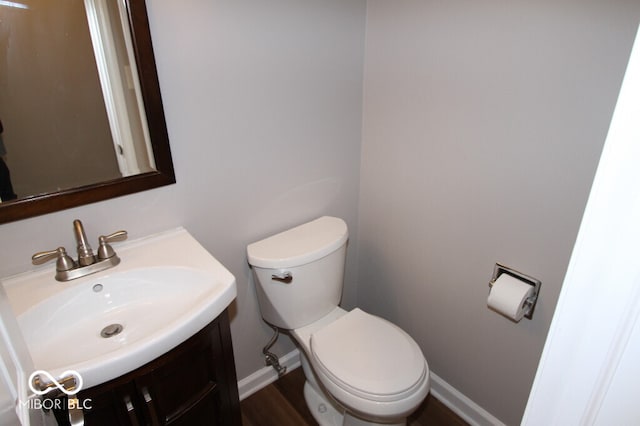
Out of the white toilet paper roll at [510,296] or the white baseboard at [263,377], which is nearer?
the white toilet paper roll at [510,296]

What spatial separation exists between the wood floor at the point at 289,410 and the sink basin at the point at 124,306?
0.87m

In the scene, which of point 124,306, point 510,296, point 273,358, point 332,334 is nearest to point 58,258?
point 124,306

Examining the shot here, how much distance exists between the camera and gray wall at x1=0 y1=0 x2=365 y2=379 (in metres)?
1.15

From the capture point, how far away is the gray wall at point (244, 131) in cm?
115

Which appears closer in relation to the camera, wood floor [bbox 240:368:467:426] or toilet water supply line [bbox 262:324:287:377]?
wood floor [bbox 240:368:467:426]

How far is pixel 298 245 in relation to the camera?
1.46 metres

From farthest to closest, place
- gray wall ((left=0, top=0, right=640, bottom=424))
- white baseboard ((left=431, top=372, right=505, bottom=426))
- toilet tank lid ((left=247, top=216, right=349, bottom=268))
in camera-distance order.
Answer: white baseboard ((left=431, top=372, right=505, bottom=426))
toilet tank lid ((left=247, top=216, right=349, bottom=268))
gray wall ((left=0, top=0, right=640, bottom=424))

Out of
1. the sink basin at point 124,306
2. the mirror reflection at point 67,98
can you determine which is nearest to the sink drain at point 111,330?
the sink basin at point 124,306

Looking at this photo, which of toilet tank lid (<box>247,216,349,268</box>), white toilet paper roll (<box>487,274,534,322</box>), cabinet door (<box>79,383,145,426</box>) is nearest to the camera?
cabinet door (<box>79,383,145,426</box>)

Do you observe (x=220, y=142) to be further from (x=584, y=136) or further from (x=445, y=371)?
(x=445, y=371)

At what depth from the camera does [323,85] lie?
4.95ft

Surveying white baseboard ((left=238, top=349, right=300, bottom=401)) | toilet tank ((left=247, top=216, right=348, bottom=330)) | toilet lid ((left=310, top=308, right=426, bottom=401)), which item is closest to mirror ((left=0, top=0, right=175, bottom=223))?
toilet tank ((left=247, top=216, right=348, bottom=330))

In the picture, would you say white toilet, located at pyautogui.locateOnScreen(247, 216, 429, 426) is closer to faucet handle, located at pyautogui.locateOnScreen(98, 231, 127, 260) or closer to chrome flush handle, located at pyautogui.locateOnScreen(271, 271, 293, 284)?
chrome flush handle, located at pyautogui.locateOnScreen(271, 271, 293, 284)

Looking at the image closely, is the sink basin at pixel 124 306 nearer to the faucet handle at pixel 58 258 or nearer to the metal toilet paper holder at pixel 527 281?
the faucet handle at pixel 58 258
